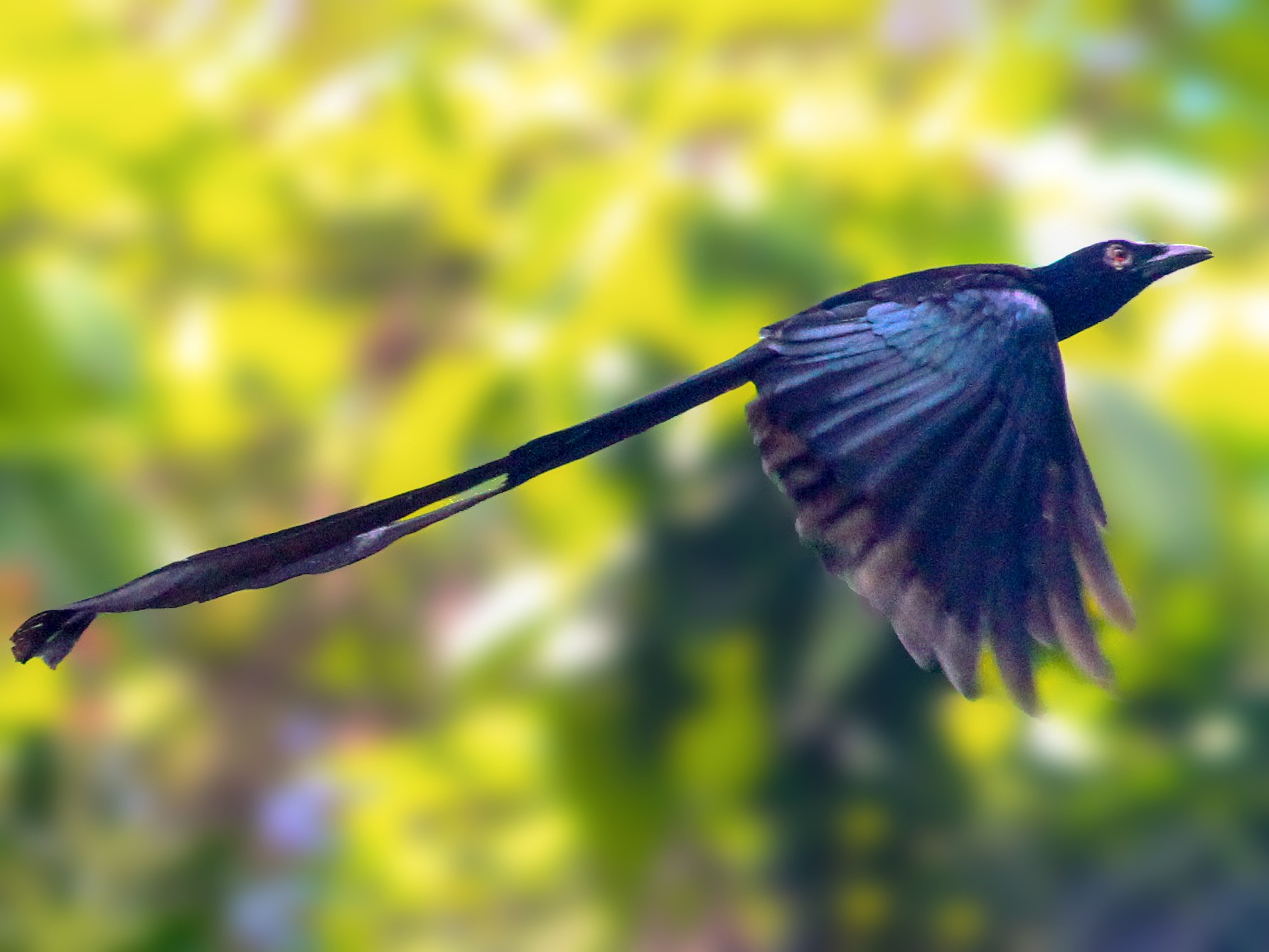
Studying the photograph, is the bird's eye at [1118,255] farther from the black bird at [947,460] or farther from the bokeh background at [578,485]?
the bokeh background at [578,485]

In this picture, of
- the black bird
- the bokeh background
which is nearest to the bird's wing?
the black bird

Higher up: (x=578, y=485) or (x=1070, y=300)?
(x=578, y=485)

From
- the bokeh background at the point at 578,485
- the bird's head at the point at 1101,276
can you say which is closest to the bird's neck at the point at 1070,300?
the bird's head at the point at 1101,276

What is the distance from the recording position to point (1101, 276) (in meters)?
0.19

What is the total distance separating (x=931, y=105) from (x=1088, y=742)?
0.31m

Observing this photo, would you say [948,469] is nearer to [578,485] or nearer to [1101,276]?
[1101,276]

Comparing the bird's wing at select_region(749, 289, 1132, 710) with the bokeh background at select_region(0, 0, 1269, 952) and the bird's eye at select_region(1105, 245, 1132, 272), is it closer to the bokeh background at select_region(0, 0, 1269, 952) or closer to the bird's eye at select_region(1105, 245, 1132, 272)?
the bird's eye at select_region(1105, 245, 1132, 272)

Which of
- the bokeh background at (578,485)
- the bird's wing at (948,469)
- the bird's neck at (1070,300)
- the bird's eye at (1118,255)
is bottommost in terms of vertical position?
the bird's wing at (948,469)

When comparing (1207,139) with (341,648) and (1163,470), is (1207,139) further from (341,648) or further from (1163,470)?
(341,648)

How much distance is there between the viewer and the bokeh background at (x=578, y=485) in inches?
21.2

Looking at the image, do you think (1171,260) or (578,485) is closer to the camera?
(1171,260)

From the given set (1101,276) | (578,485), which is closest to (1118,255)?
(1101,276)

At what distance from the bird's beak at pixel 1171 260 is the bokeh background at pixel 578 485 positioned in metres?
0.32

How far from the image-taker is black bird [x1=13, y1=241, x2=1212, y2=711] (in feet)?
0.57
